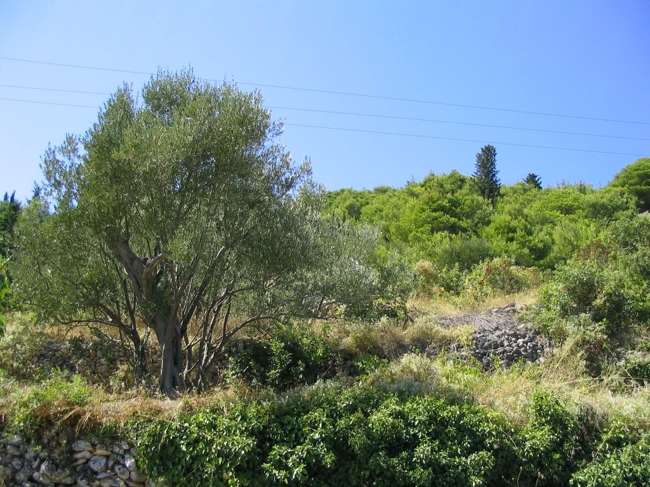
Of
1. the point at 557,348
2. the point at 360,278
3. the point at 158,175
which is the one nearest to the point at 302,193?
the point at 360,278

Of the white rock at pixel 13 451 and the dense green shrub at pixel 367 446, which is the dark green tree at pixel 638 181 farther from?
the white rock at pixel 13 451

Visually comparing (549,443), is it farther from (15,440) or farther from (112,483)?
(15,440)

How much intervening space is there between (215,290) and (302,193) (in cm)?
201

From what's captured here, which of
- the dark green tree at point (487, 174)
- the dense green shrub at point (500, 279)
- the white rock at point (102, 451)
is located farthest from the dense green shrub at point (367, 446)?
the dark green tree at point (487, 174)

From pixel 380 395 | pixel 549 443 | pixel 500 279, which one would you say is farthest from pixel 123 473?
pixel 500 279

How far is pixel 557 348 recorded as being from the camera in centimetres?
915

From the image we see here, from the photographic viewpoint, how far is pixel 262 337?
9367 mm

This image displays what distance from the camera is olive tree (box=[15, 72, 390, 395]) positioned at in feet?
22.5

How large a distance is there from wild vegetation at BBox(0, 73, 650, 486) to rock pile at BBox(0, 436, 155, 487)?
183mm

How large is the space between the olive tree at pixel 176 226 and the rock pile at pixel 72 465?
4.85 ft

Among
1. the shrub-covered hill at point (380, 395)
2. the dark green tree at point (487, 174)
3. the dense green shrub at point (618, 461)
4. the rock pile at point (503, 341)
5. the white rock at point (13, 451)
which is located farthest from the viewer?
the dark green tree at point (487, 174)

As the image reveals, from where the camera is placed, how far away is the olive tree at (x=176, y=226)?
687cm

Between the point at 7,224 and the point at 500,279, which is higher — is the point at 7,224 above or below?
above

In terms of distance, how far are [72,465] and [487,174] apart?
36.0 m
